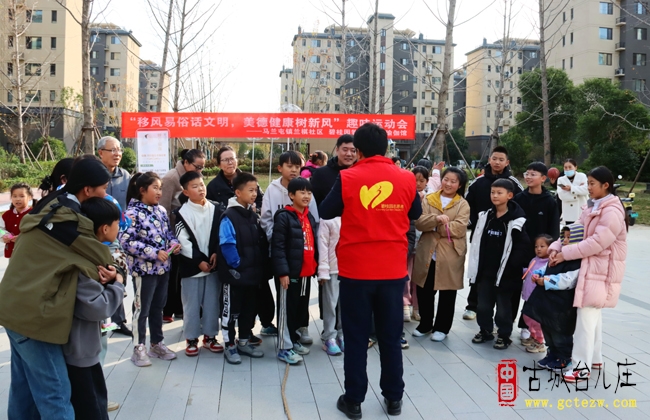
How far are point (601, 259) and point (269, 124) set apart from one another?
25.8ft

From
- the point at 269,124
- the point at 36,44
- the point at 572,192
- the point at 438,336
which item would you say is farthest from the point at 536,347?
the point at 36,44

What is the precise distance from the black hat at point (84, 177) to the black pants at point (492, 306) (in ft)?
10.5

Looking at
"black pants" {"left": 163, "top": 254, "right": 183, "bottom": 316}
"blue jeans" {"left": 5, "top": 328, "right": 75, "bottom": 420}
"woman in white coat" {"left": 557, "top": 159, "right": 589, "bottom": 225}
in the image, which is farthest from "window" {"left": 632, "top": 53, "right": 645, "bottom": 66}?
"blue jeans" {"left": 5, "top": 328, "right": 75, "bottom": 420}

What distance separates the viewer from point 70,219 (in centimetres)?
219

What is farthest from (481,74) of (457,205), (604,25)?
(457,205)

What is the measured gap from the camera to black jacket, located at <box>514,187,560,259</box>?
4684 millimetres

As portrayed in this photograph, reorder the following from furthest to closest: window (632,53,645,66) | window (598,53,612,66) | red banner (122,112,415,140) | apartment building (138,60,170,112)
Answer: window (632,53,645,66) < window (598,53,612,66) < apartment building (138,60,170,112) < red banner (122,112,415,140)

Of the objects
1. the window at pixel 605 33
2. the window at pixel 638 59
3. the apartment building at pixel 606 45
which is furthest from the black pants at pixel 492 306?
the window at pixel 638 59

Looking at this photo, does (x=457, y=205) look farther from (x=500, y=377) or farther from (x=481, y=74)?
(x=481, y=74)

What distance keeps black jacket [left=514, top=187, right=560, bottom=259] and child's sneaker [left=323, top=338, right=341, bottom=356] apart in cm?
201

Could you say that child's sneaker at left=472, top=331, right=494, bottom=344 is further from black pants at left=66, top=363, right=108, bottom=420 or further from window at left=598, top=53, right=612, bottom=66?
window at left=598, top=53, right=612, bottom=66

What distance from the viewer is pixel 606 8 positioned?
37.4m

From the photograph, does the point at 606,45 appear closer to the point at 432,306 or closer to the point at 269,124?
the point at 269,124

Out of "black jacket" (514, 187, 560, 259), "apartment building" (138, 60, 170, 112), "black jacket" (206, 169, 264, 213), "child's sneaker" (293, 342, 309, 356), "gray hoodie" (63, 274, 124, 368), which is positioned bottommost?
"child's sneaker" (293, 342, 309, 356)
